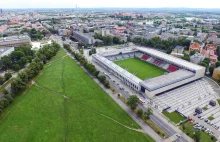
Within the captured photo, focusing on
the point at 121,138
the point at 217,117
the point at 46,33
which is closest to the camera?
the point at 121,138

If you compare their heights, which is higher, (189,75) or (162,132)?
(189,75)

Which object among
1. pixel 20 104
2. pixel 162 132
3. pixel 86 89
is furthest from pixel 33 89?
pixel 162 132

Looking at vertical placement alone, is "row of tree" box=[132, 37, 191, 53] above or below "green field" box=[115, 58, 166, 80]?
above

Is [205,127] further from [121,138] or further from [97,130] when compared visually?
[97,130]

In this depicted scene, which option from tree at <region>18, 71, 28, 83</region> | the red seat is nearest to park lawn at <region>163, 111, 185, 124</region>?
the red seat

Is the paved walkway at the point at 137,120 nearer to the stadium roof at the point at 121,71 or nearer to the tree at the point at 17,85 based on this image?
the stadium roof at the point at 121,71

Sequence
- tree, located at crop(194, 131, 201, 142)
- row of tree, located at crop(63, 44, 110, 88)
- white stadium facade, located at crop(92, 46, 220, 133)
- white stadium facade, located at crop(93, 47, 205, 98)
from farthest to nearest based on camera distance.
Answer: row of tree, located at crop(63, 44, 110, 88), white stadium facade, located at crop(93, 47, 205, 98), white stadium facade, located at crop(92, 46, 220, 133), tree, located at crop(194, 131, 201, 142)

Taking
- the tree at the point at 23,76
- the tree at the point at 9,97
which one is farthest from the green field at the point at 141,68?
the tree at the point at 9,97

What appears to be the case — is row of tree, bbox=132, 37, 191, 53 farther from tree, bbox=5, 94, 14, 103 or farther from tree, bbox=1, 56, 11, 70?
tree, bbox=5, 94, 14, 103
